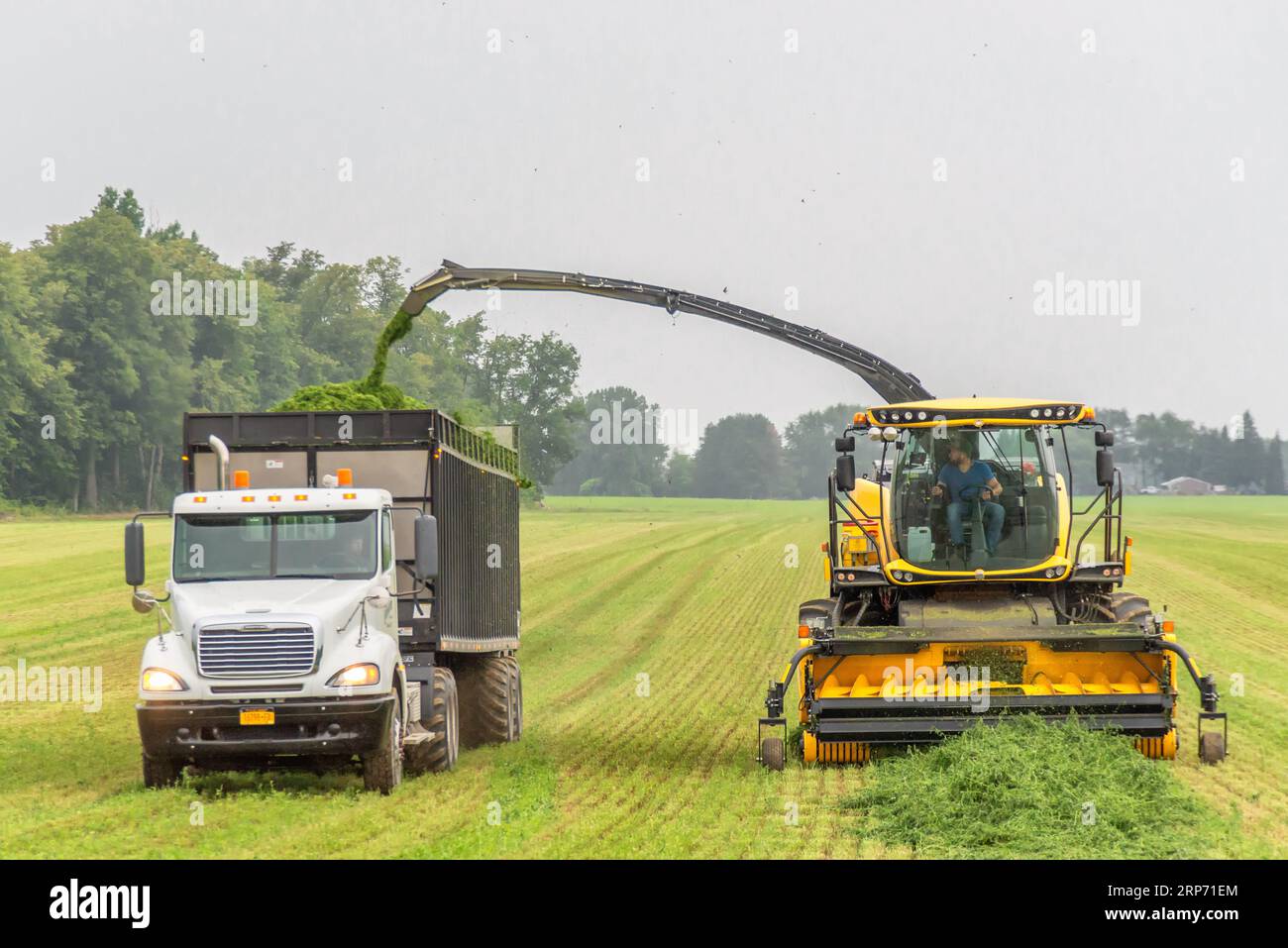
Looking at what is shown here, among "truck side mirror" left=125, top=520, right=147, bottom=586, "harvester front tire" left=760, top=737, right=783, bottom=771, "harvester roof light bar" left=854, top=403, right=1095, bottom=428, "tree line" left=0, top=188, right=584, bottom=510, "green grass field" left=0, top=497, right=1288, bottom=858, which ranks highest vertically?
"tree line" left=0, top=188, right=584, bottom=510

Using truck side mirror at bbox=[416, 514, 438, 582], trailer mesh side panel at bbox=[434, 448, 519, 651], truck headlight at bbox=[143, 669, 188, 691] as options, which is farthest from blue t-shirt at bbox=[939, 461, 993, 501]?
truck headlight at bbox=[143, 669, 188, 691]

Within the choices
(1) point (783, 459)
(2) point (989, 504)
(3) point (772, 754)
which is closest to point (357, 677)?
(3) point (772, 754)

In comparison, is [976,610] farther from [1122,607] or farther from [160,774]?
[160,774]

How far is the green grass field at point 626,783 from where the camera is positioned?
10.2m

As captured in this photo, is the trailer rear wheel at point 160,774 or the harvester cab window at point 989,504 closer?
the trailer rear wheel at point 160,774

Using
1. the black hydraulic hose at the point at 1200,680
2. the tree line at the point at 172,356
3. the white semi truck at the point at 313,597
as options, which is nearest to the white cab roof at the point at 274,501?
the white semi truck at the point at 313,597

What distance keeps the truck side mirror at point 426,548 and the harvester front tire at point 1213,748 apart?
647cm

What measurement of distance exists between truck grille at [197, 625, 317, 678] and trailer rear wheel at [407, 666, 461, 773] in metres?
1.85

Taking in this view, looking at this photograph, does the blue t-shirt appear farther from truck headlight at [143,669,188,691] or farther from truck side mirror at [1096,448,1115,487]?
truck headlight at [143,669,188,691]

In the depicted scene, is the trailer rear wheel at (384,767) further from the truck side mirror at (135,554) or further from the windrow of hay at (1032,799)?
the windrow of hay at (1032,799)

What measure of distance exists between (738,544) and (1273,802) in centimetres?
4021

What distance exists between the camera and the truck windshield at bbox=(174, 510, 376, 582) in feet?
41.3

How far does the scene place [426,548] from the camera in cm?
1268
